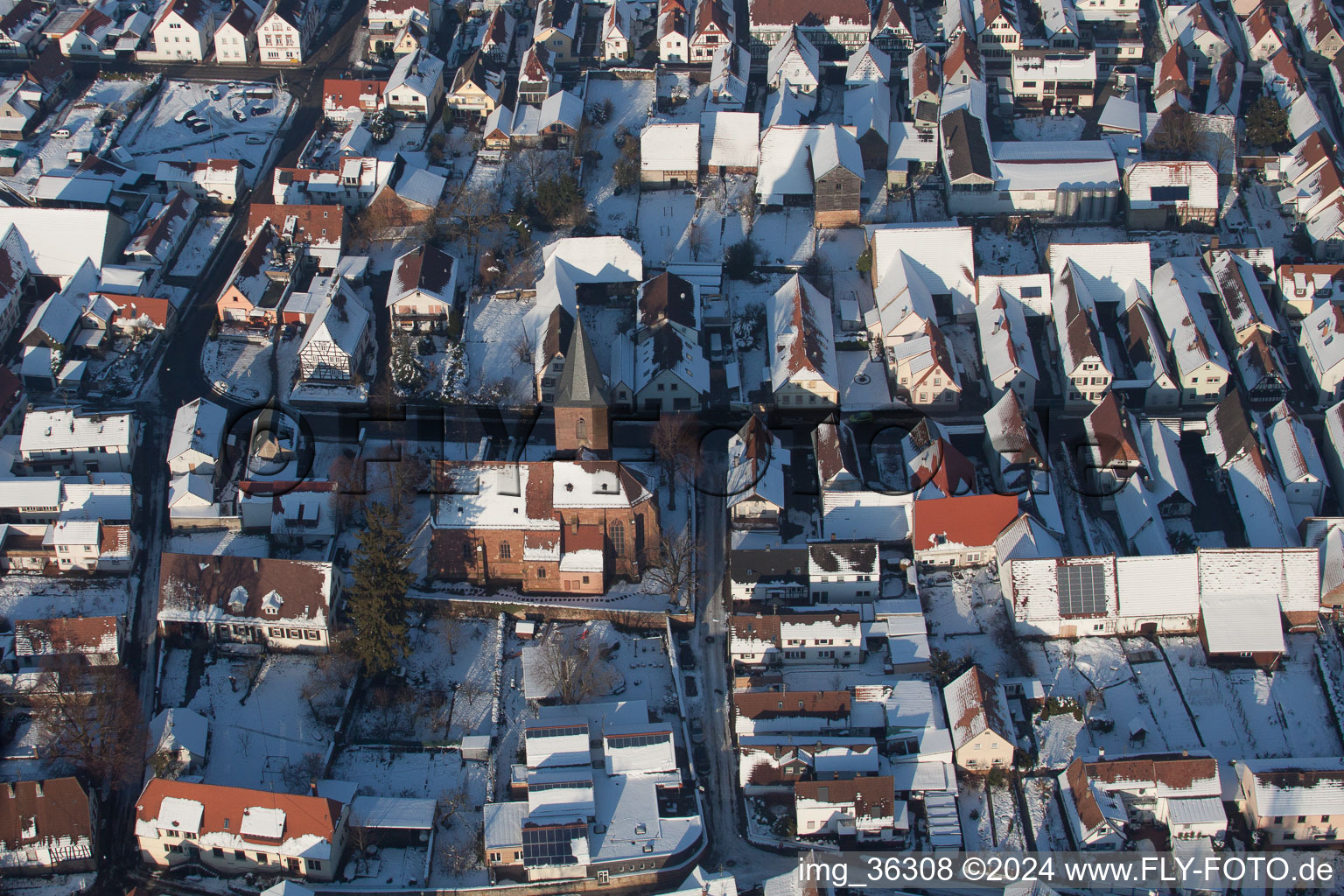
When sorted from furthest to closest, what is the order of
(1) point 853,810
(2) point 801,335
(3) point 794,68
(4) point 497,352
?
(3) point 794,68 → (4) point 497,352 → (2) point 801,335 → (1) point 853,810

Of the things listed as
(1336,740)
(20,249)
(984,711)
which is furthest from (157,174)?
(1336,740)

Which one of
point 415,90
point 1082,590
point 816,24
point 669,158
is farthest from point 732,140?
point 1082,590

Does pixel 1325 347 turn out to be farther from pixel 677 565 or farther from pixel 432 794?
pixel 432 794

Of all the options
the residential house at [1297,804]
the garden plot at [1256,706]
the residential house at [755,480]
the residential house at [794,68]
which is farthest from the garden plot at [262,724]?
the residential house at [794,68]

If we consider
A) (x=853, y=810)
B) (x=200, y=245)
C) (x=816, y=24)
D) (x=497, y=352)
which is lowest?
(x=853, y=810)

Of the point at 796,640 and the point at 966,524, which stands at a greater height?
the point at 966,524

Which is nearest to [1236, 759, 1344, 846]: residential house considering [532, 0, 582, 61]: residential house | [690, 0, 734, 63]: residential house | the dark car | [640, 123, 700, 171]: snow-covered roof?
the dark car

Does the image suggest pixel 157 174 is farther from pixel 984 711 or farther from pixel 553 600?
pixel 984 711
